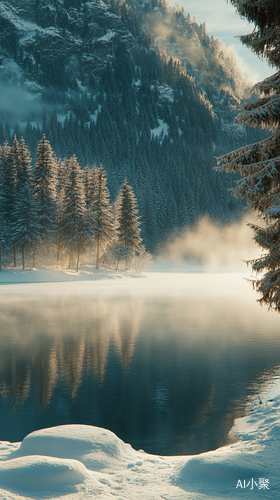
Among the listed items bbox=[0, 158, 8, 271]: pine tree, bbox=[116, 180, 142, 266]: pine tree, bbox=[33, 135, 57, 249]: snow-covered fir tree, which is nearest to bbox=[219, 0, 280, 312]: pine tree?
bbox=[0, 158, 8, 271]: pine tree

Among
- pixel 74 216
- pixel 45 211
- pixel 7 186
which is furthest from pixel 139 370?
pixel 7 186

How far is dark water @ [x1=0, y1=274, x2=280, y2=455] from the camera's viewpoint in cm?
893

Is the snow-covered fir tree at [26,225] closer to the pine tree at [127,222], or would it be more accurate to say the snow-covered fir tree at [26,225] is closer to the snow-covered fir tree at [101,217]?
the snow-covered fir tree at [101,217]

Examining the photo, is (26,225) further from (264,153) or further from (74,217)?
(264,153)

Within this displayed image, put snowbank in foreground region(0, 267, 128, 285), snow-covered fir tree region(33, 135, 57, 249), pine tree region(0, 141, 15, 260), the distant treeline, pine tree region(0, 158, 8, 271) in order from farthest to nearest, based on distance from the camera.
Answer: pine tree region(0, 141, 15, 260), snow-covered fir tree region(33, 135, 57, 249), pine tree region(0, 158, 8, 271), the distant treeline, snowbank in foreground region(0, 267, 128, 285)

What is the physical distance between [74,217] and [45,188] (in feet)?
18.4

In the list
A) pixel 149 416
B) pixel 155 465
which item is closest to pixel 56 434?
pixel 155 465

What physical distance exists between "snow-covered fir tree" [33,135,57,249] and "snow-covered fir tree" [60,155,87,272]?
1789 mm

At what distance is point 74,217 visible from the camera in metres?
53.6

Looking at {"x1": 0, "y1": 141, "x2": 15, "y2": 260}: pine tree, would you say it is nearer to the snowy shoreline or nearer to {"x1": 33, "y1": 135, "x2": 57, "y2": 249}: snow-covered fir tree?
{"x1": 33, "y1": 135, "x2": 57, "y2": 249}: snow-covered fir tree

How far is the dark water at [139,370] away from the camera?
893 cm

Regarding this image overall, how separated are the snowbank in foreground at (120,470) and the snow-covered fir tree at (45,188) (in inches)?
1903

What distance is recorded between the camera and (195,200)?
13075cm

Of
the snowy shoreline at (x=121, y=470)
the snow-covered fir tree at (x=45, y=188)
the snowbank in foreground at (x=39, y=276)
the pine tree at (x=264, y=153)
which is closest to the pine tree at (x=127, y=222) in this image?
the snowbank in foreground at (x=39, y=276)
